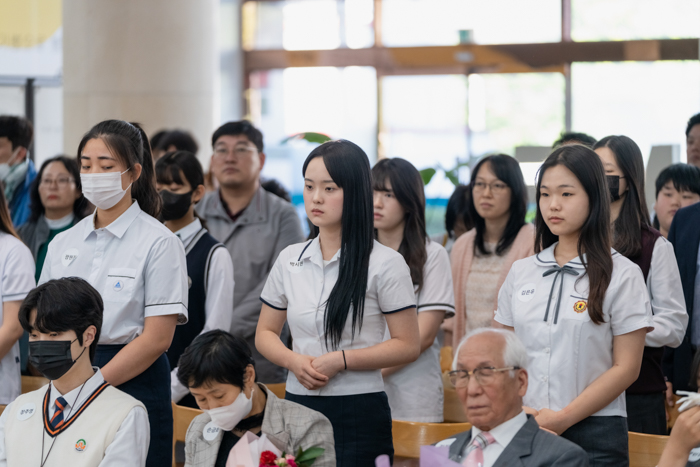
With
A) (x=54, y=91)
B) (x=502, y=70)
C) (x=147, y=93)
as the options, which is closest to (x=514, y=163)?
(x=147, y=93)

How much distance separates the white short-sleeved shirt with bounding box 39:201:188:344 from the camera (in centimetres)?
254

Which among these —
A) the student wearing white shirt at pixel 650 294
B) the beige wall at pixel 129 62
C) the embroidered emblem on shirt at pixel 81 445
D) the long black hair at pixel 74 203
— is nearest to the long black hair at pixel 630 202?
the student wearing white shirt at pixel 650 294

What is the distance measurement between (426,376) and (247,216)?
140 cm

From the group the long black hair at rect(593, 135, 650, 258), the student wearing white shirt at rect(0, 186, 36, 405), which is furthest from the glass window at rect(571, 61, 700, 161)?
the student wearing white shirt at rect(0, 186, 36, 405)

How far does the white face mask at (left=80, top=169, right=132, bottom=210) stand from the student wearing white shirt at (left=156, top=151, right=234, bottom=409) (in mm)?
802

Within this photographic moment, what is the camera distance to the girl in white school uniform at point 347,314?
8.00 feet

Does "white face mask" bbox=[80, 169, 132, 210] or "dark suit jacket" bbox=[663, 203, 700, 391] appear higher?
"white face mask" bbox=[80, 169, 132, 210]

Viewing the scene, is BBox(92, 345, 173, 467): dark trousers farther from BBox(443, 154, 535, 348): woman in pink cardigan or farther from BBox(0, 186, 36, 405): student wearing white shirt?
BBox(443, 154, 535, 348): woman in pink cardigan

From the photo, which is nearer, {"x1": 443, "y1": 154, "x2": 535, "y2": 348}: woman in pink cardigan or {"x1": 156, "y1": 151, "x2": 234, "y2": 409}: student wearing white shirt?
{"x1": 156, "y1": 151, "x2": 234, "y2": 409}: student wearing white shirt

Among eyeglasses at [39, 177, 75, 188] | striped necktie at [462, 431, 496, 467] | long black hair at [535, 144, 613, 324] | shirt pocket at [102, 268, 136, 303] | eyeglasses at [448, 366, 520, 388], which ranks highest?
eyeglasses at [39, 177, 75, 188]

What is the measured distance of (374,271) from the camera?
2.49 meters

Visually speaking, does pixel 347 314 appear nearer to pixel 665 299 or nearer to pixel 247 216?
pixel 665 299

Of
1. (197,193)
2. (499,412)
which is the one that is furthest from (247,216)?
(499,412)

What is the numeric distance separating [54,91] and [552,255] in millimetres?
7162
